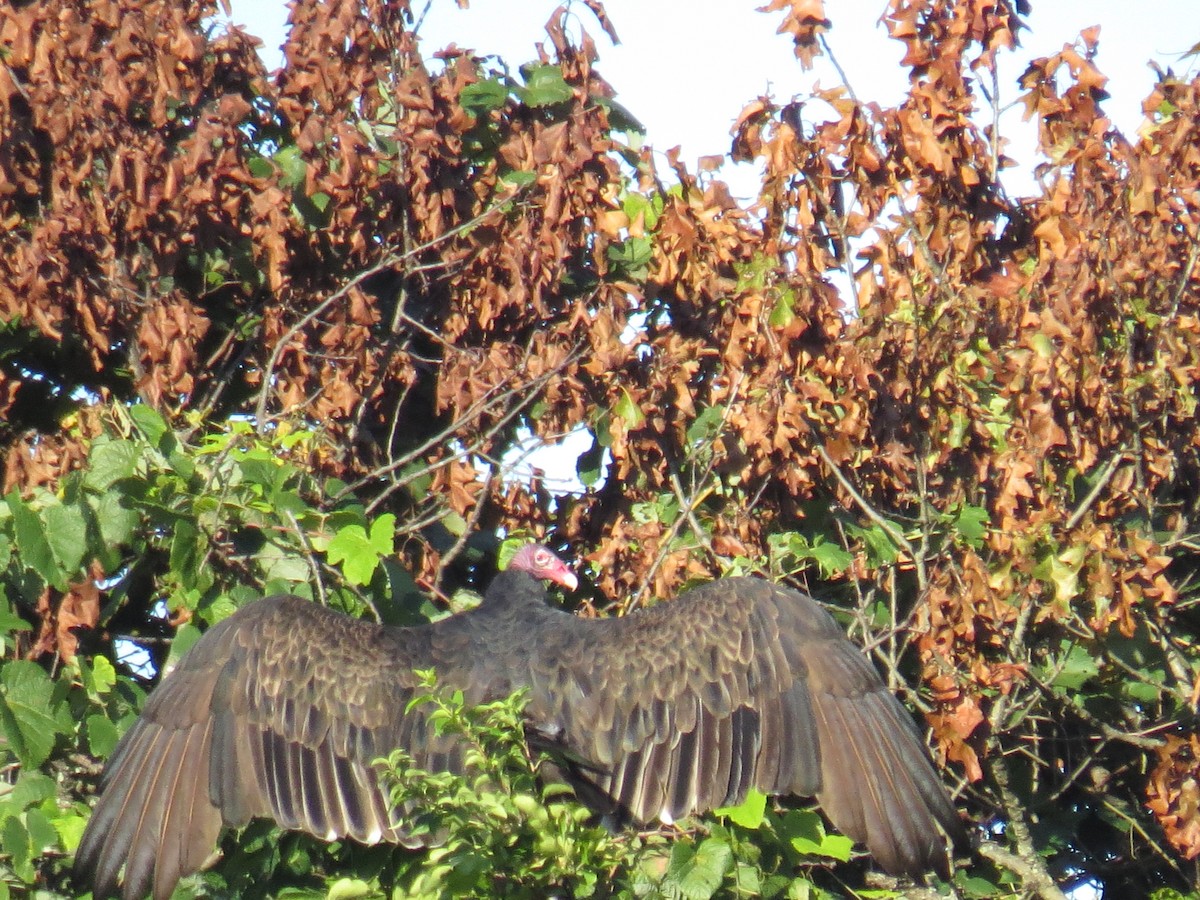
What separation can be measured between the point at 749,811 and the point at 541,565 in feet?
3.79

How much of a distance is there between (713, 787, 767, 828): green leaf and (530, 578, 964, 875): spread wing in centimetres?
23

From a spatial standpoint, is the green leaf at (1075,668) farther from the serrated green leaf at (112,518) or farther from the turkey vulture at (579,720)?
the serrated green leaf at (112,518)

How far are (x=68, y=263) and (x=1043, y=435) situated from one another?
113 inches

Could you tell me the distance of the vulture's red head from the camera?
5.05m

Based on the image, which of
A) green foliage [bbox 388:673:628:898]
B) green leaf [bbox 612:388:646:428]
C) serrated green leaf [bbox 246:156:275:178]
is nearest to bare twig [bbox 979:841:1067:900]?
green leaf [bbox 612:388:646:428]

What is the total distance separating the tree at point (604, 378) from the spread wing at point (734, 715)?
23 cm

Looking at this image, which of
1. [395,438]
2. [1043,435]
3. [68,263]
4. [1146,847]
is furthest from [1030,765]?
[68,263]

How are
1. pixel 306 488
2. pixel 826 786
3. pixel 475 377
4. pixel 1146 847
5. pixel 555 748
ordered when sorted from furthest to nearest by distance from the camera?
pixel 1146 847
pixel 475 377
pixel 306 488
pixel 826 786
pixel 555 748

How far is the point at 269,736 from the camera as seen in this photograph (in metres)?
4.64

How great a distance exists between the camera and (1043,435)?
4594 mm

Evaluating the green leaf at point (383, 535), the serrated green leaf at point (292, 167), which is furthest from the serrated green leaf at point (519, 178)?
the green leaf at point (383, 535)

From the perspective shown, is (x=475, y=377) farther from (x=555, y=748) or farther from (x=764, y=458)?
(x=555, y=748)

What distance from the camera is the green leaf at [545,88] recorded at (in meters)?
5.40

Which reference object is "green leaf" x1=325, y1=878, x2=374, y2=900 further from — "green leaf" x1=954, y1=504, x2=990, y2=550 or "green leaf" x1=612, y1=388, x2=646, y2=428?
"green leaf" x1=954, y1=504, x2=990, y2=550
